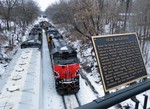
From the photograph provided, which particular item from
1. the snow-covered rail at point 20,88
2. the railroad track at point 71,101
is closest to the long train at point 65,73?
the railroad track at point 71,101

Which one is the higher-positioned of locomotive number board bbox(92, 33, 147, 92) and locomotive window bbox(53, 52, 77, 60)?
locomotive number board bbox(92, 33, 147, 92)

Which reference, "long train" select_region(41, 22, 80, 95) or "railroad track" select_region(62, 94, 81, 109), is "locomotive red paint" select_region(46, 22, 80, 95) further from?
"railroad track" select_region(62, 94, 81, 109)

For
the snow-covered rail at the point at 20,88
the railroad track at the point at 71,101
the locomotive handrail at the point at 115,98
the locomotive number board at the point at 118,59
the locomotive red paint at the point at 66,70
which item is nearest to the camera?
the locomotive handrail at the point at 115,98

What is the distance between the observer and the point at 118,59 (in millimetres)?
4246

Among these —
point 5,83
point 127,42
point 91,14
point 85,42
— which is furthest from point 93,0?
point 127,42

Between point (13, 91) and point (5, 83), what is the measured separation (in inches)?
57.2

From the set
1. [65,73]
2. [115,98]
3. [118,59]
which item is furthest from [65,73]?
[115,98]

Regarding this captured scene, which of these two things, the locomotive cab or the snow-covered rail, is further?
the locomotive cab

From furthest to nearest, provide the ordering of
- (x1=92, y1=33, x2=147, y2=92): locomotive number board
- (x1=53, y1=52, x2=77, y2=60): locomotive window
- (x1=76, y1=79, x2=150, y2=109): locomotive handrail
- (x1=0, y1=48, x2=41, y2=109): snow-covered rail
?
(x1=53, y1=52, x2=77, y2=60): locomotive window < (x1=0, y1=48, x2=41, y2=109): snow-covered rail < (x1=92, y1=33, x2=147, y2=92): locomotive number board < (x1=76, y1=79, x2=150, y2=109): locomotive handrail

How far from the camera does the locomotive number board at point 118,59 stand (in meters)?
3.94

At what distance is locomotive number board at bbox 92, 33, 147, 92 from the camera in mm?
3941

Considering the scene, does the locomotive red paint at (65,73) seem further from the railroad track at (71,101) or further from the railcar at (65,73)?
the railroad track at (71,101)

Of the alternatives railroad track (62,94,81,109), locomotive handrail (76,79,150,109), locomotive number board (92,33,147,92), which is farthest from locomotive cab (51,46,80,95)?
locomotive handrail (76,79,150,109)

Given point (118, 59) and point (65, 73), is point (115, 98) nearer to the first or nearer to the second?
point (118, 59)
